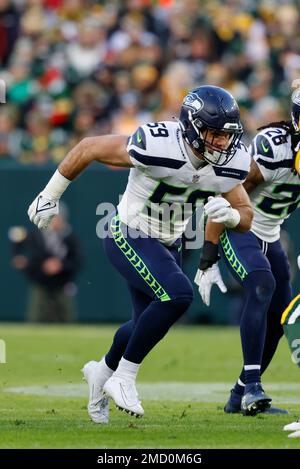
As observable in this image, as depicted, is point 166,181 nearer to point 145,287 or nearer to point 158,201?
point 158,201

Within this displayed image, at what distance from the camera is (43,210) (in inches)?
237

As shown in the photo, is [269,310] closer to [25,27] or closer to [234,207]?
[234,207]

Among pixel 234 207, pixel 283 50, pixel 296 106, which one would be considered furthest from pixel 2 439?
pixel 283 50

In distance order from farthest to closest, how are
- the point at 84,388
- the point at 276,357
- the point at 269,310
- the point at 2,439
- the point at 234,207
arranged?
the point at 276,357 < the point at 84,388 < the point at 269,310 < the point at 234,207 < the point at 2,439

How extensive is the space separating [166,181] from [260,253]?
3.09 ft

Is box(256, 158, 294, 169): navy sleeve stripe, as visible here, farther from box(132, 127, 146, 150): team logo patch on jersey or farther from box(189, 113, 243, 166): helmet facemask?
box(132, 127, 146, 150): team logo patch on jersey

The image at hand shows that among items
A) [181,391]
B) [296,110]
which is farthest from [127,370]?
[181,391]

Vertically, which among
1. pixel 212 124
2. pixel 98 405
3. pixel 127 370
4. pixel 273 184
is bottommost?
pixel 98 405

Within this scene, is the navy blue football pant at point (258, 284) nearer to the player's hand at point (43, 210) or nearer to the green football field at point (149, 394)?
the green football field at point (149, 394)

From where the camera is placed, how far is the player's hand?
6008 mm

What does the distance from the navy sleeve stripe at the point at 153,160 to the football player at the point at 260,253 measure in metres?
0.73

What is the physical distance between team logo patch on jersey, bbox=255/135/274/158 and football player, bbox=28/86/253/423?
0.44m

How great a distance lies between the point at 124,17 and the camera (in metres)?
13.7

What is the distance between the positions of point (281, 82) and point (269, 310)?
6811mm
